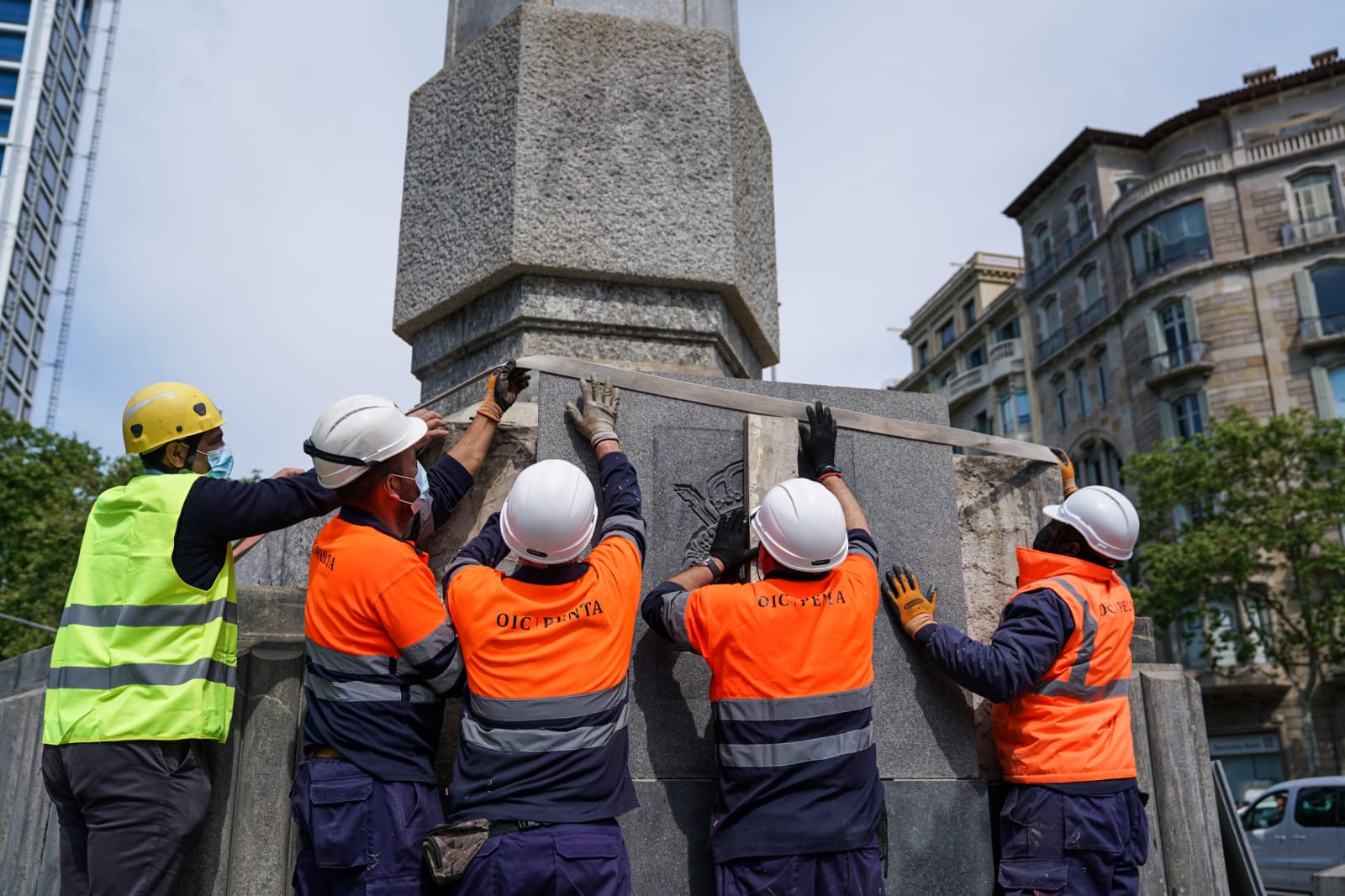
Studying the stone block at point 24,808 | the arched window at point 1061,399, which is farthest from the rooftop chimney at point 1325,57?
the stone block at point 24,808

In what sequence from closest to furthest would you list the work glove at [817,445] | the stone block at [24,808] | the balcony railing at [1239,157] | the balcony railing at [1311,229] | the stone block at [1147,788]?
1. the stone block at [24,808]
2. the work glove at [817,445]
3. the stone block at [1147,788]
4. the balcony railing at [1311,229]
5. the balcony railing at [1239,157]

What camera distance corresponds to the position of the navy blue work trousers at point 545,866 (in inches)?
114

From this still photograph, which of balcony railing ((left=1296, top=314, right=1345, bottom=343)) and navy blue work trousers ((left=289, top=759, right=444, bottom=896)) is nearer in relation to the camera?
navy blue work trousers ((left=289, top=759, right=444, bottom=896))

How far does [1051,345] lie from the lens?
1449 inches

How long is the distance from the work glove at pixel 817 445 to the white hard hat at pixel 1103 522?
0.96 metres

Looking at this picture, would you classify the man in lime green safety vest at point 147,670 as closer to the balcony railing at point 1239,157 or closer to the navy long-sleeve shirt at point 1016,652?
the navy long-sleeve shirt at point 1016,652

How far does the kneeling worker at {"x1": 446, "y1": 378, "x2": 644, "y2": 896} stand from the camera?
2.94 metres

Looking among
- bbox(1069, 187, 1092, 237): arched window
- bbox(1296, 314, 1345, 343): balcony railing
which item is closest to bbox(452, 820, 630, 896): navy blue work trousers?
bbox(1296, 314, 1345, 343): balcony railing

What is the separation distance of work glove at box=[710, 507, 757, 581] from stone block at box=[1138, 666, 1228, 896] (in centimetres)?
197

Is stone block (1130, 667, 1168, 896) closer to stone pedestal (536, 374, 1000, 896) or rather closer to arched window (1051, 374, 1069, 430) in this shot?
stone pedestal (536, 374, 1000, 896)

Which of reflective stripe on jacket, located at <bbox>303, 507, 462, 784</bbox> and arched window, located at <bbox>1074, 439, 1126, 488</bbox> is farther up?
arched window, located at <bbox>1074, 439, 1126, 488</bbox>

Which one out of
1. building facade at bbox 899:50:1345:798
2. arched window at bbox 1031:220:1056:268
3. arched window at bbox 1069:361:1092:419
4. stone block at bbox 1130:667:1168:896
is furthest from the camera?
arched window at bbox 1031:220:1056:268

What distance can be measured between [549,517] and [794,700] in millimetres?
978

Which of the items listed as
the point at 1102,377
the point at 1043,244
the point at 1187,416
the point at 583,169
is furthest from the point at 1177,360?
the point at 583,169
